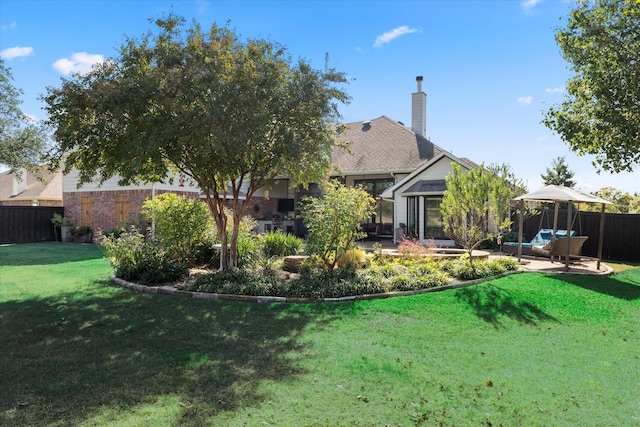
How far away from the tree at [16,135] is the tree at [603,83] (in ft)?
54.9

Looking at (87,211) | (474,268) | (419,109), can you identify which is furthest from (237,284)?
(419,109)

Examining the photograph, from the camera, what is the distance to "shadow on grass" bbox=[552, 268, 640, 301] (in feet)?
29.4

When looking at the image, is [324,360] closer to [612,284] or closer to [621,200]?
[612,284]

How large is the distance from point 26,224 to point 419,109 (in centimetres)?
2148

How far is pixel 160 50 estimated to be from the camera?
28.2 feet

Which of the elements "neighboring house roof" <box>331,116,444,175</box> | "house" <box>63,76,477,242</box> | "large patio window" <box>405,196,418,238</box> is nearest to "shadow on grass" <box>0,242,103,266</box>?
"house" <box>63,76,477,242</box>

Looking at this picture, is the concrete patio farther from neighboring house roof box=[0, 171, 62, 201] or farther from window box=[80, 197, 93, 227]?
neighboring house roof box=[0, 171, 62, 201]

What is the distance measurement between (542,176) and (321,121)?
29.2 m

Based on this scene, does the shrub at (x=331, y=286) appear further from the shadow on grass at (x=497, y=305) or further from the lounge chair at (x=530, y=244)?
the lounge chair at (x=530, y=244)

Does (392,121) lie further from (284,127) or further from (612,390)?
(612,390)

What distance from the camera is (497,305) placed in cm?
770

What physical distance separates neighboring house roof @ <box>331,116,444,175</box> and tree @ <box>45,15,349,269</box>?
32.9ft

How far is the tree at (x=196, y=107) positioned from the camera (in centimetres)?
787

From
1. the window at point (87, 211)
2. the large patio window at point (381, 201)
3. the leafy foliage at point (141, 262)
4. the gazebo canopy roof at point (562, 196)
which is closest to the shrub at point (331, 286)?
the leafy foliage at point (141, 262)
